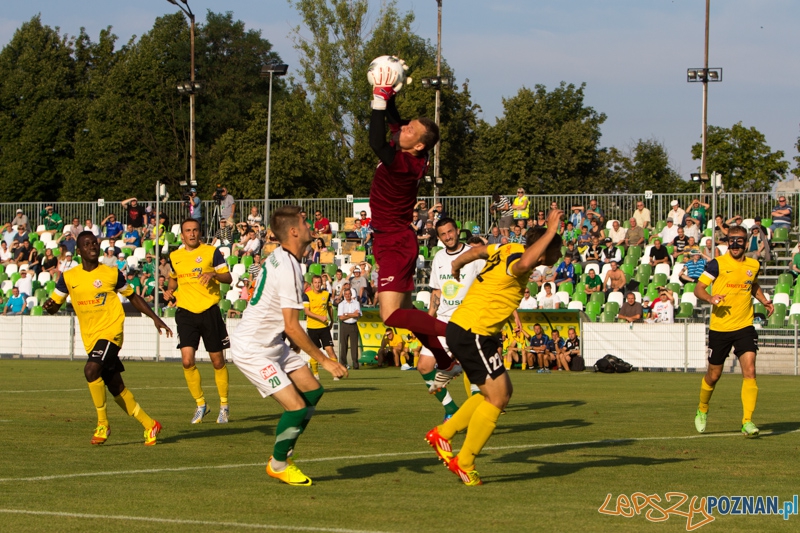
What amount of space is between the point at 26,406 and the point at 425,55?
192 ft

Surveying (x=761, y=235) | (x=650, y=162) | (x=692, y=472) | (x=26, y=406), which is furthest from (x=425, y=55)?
(x=692, y=472)

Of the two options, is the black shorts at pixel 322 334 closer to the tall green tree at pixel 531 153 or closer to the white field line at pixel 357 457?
the white field line at pixel 357 457

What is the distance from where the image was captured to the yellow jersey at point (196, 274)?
12.6 meters

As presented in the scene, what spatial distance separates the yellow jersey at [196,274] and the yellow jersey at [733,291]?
231 inches

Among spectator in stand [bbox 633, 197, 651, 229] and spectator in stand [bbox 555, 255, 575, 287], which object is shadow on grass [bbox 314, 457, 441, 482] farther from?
spectator in stand [bbox 633, 197, 651, 229]

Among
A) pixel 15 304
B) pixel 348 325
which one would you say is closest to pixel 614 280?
pixel 348 325

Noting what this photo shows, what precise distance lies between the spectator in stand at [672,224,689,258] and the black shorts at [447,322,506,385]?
71.9ft

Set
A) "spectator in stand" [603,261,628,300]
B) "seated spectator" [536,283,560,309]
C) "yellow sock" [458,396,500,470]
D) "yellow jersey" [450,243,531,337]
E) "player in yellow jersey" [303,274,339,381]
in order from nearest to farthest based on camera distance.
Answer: "yellow sock" [458,396,500,470], "yellow jersey" [450,243,531,337], "player in yellow jersey" [303,274,339,381], "seated spectator" [536,283,560,309], "spectator in stand" [603,261,628,300]

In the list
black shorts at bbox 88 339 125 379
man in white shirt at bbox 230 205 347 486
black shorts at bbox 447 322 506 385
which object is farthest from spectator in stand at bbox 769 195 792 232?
man in white shirt at bbox 230 205 347 486

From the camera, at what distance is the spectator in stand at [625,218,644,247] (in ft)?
98.2

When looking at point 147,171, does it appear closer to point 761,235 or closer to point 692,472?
point 761,235

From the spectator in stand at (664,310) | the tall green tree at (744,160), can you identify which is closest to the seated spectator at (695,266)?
the spectator in stand at (664,310)

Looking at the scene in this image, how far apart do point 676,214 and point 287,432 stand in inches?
969

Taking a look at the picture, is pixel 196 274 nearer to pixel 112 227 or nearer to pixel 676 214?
pixel 676 214
